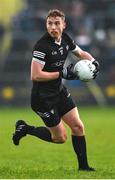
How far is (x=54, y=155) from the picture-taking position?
13.1 metres

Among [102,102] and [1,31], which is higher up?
[1,31]

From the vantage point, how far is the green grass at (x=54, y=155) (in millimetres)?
9718

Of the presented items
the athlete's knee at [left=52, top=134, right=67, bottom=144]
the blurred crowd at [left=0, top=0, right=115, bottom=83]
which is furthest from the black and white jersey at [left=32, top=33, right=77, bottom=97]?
the blurred crowd at [left=0, top=0, right=115, bottom=83]

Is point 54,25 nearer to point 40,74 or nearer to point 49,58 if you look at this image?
point 49,58

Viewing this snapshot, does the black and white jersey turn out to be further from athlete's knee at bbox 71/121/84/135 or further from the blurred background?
the blurred background

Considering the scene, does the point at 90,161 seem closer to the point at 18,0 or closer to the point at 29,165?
the point at 29,165

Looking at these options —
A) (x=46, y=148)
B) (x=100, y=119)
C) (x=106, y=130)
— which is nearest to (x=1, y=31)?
(x=100, y=119)

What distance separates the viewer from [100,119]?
20.4 metres

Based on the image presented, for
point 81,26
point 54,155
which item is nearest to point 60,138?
point 54,155

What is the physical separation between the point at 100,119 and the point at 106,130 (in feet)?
9.50

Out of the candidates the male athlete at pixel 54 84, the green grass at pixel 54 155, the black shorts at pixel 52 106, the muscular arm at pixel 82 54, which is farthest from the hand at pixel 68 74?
the green grass at pixel 54 155

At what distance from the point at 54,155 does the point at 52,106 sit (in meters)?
3.24

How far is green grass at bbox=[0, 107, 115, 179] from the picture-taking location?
9.72 m

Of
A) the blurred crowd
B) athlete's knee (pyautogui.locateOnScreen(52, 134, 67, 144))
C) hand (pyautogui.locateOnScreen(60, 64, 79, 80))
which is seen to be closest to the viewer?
hand (pyautogui.locateOnScreen(60, 64, 79, 80))
